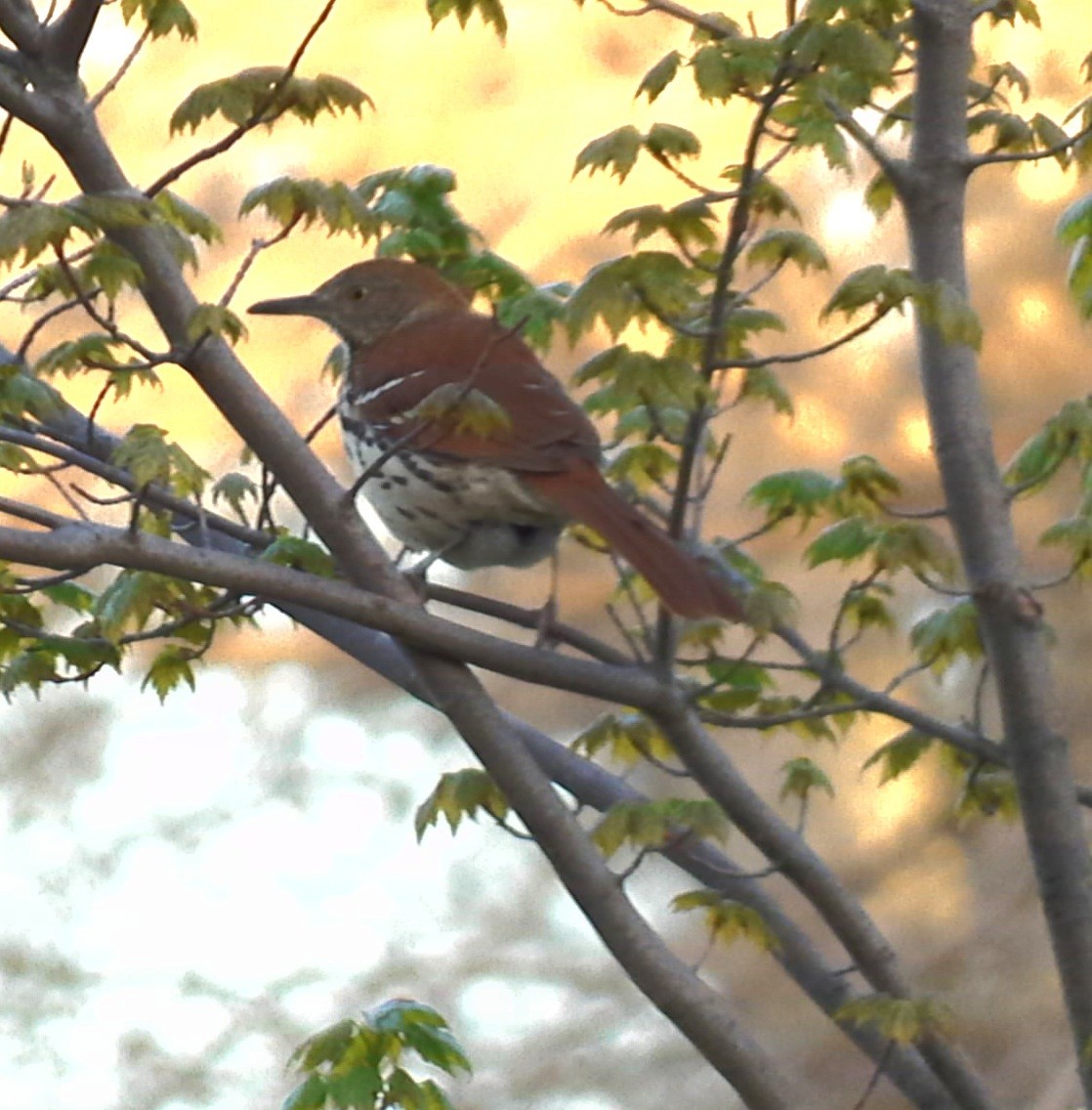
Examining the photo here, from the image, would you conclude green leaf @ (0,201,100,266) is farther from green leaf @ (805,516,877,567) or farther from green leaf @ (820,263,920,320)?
green leaf @ (805,516,877,567)

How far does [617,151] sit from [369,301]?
93cm

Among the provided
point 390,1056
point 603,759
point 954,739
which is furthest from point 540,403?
point 603,759

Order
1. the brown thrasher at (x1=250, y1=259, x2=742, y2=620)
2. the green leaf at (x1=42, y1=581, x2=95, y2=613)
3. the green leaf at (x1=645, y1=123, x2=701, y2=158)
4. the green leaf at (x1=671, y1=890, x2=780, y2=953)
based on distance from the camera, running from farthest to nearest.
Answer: the green leaf at (x1=42, y1=581, x2=95, y2=613), the brown thrasher at (x1=250, y1=259, x2=742, y2=620), the green leaf at (x1=671, y1=890, x2=780, y2=953), the green leaf at (x1=645, y1=123, x2=701, y2=158)

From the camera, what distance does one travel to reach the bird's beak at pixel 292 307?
247cm

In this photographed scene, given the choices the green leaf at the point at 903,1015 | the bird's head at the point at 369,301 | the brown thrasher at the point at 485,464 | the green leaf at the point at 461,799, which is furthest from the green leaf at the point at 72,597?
the green leaf at the point at 903,1015

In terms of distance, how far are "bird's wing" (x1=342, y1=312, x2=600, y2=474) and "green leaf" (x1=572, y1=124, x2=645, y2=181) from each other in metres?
0.29

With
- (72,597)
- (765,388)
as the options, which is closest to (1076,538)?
(765,388)

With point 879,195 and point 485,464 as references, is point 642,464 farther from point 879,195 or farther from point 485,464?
point 879,195

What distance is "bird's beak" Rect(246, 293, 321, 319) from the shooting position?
247 centimetres

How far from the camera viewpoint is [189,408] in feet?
11.9

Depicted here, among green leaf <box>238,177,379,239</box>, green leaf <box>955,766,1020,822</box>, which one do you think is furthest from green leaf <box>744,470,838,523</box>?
green leaf <box>238,177,379,239</box>

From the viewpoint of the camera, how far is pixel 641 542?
2.04 meters

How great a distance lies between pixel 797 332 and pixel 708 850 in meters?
1.46

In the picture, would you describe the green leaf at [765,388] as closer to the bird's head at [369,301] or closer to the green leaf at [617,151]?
the green leaf at [617,151]
